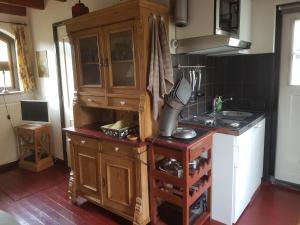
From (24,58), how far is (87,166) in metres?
2.09

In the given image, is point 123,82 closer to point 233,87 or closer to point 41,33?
point 233,87

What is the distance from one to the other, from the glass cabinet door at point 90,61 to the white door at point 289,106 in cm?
187

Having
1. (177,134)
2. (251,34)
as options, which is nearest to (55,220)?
(177,134)

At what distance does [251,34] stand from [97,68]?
5.33 ft

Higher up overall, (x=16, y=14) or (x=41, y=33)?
(x=16, y=14)

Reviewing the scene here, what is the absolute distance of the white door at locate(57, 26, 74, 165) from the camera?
3009 mm

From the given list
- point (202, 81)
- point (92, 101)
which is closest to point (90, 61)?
point (92, 101)

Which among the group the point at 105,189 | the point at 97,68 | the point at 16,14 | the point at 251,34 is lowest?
the point at 105,189

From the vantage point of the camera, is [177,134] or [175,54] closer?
[177,134]

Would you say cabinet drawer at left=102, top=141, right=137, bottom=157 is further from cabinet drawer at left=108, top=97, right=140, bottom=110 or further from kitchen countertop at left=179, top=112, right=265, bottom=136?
kitchen countertop at left=179, top=112, right=265, bottom=136

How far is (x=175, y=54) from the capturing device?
2.11 meters

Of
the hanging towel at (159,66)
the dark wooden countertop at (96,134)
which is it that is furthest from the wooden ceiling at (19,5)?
the hanging towel at (159,66)

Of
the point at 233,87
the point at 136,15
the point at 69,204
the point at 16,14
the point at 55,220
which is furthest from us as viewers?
the point at 16,14

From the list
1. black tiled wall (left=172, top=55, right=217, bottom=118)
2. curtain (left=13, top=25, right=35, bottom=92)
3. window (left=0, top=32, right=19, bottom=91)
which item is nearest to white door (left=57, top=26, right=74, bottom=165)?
curtain (left=13, top=25, right=35, bottom=92)
